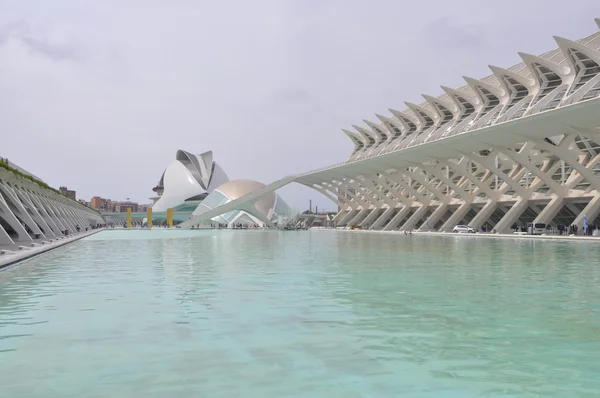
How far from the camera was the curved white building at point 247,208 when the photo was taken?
81750mm

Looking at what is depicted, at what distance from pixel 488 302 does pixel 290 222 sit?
254 feet

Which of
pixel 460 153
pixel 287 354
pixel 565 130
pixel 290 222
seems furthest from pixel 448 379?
pixel 290 222

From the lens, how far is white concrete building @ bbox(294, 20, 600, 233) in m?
35.6

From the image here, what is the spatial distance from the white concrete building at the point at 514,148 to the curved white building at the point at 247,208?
18.6m

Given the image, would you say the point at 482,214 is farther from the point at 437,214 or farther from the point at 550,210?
the point at 437,214

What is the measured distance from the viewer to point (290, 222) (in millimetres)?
86688

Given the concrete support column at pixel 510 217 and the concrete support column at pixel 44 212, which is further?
the concrete support column at pixel 510 217

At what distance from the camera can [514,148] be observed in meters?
44.1

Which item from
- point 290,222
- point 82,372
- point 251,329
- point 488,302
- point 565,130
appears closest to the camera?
point 82,372

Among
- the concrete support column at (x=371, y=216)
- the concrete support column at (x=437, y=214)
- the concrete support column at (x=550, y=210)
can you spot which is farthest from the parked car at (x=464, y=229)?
the concrete support column at (x=371, y=216)

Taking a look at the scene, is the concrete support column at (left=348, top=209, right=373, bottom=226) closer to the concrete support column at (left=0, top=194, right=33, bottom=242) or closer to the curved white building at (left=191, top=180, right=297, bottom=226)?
the curved white building at (left=191, top=180, right=297, bottom=226)

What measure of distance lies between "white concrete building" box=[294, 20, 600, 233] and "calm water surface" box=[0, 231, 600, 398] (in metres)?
24.3

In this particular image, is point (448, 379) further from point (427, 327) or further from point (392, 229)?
point (392, 229)

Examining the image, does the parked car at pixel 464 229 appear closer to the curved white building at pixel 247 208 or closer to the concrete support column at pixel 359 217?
the concrete support column at pixel 359 217
